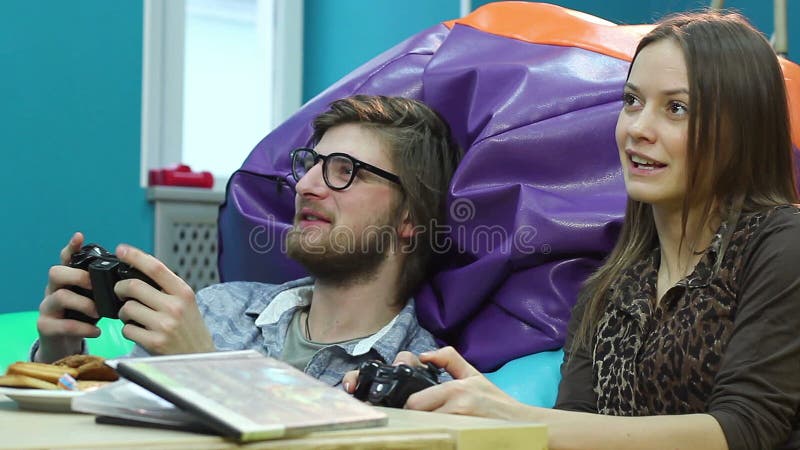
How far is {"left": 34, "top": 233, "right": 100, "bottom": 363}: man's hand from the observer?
4.75 feet

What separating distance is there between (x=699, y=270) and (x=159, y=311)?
26.3 inches

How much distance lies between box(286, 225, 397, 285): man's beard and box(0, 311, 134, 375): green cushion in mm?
388

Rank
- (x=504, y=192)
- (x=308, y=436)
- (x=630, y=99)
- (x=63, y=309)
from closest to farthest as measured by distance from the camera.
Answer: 1. (x=308, y=436)
2. (x=630, y=99)
3. (x=63, y=309)
4. (x=504, y=192)

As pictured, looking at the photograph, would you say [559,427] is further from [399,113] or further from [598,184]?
[399,113]

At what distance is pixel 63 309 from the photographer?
1.49 m

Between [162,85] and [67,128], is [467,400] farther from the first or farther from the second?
[162,85]

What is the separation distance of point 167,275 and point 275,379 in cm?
64

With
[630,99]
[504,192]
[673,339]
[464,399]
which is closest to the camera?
[464,399]

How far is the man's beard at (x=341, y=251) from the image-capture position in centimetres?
179

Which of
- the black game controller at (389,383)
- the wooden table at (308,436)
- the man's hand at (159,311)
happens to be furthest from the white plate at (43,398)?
the man's hand at (159,311)

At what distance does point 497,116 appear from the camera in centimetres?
177

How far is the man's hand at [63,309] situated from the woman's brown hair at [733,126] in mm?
792

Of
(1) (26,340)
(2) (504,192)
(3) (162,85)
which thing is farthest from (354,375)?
(3) (162,85)

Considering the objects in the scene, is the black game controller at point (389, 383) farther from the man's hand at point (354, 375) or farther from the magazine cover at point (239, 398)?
the magazine cover at point (239, 398)
